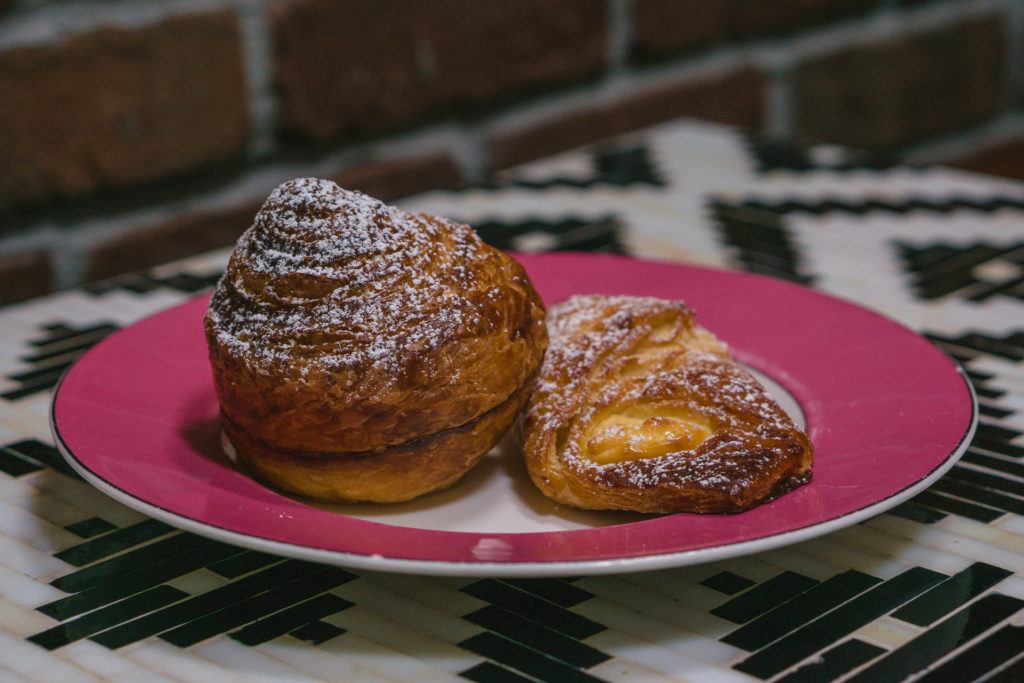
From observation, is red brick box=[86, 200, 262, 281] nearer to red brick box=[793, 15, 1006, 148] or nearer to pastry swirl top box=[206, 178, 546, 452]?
pastry swirl top box=[206, 178, 546, 452]

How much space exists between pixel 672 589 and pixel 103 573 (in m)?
0.27

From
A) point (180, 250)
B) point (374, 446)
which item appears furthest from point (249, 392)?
point (180, 250)

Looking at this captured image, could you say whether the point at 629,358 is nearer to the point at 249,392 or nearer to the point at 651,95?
the point at 249,392

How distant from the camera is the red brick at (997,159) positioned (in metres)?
2.37

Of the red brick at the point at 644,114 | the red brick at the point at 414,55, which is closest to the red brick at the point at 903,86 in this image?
the red brick at the point at 644,114

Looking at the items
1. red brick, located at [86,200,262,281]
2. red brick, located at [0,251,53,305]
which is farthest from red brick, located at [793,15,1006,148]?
red brick, located at [0,251,53,305]

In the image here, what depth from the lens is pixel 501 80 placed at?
168 centimetres

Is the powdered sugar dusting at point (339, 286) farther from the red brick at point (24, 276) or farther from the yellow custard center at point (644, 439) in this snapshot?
the red brick at point (24, 276)

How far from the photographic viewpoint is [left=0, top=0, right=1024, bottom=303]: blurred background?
1293 millimetres

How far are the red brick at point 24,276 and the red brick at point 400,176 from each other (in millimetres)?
373

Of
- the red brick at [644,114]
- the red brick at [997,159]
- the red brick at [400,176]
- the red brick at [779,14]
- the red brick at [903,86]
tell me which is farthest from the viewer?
the red brick at [997,159]

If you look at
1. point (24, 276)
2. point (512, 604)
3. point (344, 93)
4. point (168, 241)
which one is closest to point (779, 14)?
point (344, 93)

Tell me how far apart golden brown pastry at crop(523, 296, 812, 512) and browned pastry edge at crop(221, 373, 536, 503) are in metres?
0.03

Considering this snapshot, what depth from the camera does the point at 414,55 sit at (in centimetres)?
159
